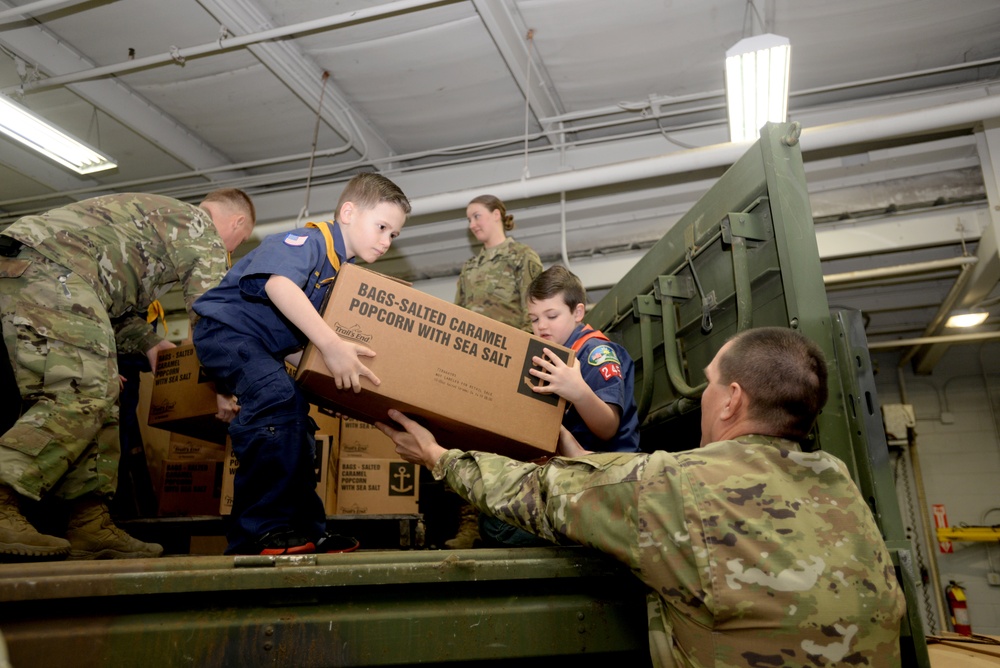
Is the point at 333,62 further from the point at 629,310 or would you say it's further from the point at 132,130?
the point at 629,310

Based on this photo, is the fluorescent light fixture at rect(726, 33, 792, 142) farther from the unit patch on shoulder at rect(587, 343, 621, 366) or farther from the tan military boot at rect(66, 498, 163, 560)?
the tan military boot at rect(66, 498, 163, 560)

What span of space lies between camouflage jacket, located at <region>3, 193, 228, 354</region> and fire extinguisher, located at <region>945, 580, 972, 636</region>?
8.21m

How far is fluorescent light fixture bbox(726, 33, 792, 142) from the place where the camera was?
3404 millimetres

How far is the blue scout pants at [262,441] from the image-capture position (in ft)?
6.00

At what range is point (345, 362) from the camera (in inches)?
66.7

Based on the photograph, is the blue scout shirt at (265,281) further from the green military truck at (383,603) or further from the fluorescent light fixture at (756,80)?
the fluorescent light fixture at (756,80)

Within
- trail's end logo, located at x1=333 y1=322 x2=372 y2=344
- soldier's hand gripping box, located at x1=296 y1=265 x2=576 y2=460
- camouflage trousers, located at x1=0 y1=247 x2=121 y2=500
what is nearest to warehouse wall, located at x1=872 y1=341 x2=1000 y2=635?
soldier's hand gripping box, located at x1=296 y1=265 x2=576 y2=460

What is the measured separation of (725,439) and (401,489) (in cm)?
218

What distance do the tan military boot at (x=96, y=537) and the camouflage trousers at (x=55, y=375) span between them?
0.06 meters

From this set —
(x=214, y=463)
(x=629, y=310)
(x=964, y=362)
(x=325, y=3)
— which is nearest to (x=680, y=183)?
(x=629, y=310)

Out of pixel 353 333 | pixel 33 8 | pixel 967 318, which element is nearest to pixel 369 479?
pixel 353 333

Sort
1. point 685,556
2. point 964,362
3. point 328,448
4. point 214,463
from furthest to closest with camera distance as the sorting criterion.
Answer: point 964,362, point 214,463, point 328,448, point 685,556

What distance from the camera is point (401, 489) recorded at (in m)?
3.32

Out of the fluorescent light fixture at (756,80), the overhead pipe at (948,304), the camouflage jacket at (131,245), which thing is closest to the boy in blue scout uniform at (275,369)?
the camouflage jacket at (131,245)
